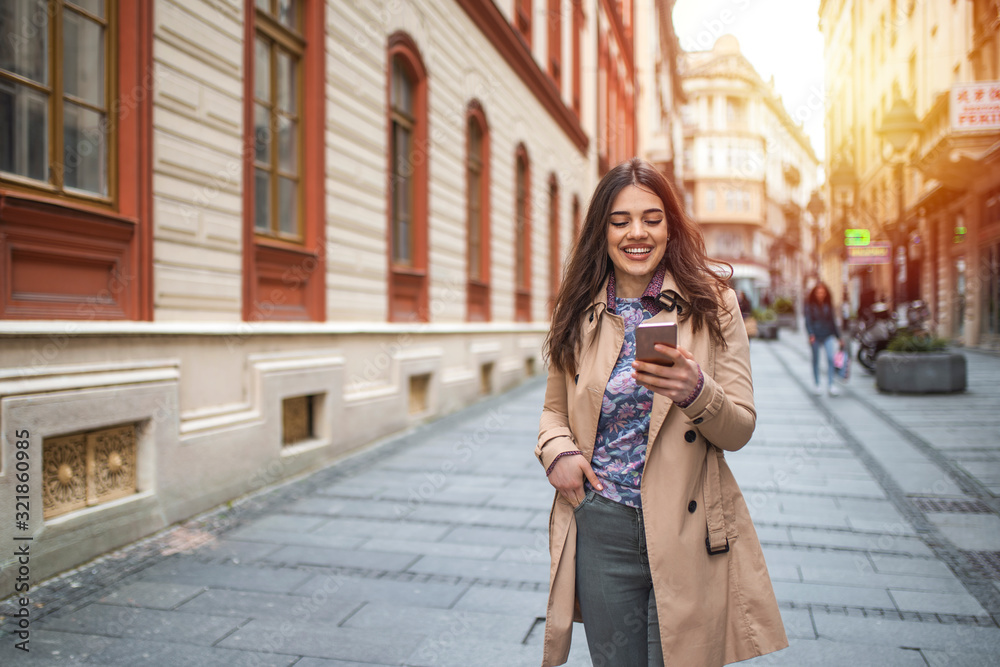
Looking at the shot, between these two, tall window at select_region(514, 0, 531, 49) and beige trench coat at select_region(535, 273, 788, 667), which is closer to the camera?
beige trench coat at select_region(535, 273, 788, 667)

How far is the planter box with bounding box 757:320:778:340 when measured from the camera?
29.7 m

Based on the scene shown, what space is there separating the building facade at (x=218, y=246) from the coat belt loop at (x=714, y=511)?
146 inches

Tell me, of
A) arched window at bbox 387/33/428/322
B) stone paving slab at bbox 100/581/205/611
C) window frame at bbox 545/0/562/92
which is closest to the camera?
stone paving slab at bbox 100/581/205/611

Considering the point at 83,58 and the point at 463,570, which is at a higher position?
the point at 83,58

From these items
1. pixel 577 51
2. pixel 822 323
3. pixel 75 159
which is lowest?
pixel 822 323

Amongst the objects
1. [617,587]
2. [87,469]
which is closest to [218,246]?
[87,469]

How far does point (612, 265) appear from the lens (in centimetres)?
228

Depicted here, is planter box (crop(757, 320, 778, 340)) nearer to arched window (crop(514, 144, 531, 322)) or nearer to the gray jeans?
arched window (crop(514, 144, 531, 322))

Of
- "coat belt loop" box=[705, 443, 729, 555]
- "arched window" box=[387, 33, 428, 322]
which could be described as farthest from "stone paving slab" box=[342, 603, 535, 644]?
"arched window" box=[387, 33, 428, 322]

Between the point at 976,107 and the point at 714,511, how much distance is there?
8282mm

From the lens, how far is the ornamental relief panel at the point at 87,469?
15.2 feet

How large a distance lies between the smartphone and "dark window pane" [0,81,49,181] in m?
4.32

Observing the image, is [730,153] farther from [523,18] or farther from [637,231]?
[637,231]

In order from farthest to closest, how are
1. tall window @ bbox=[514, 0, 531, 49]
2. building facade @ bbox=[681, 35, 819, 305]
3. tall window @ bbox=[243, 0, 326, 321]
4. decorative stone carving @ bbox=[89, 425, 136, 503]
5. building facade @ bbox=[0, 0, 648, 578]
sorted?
building facade @ bbox=[681, 35, 819, 305] < tall window @ bbox=[514, 0, 531, 49] < tall window @ bbox=[243, 0, 326, 321] < decorative stone carving @ bbox=[89, 425, 136, 503] < building facade @ bbox=[0, 0, 648, 578]
